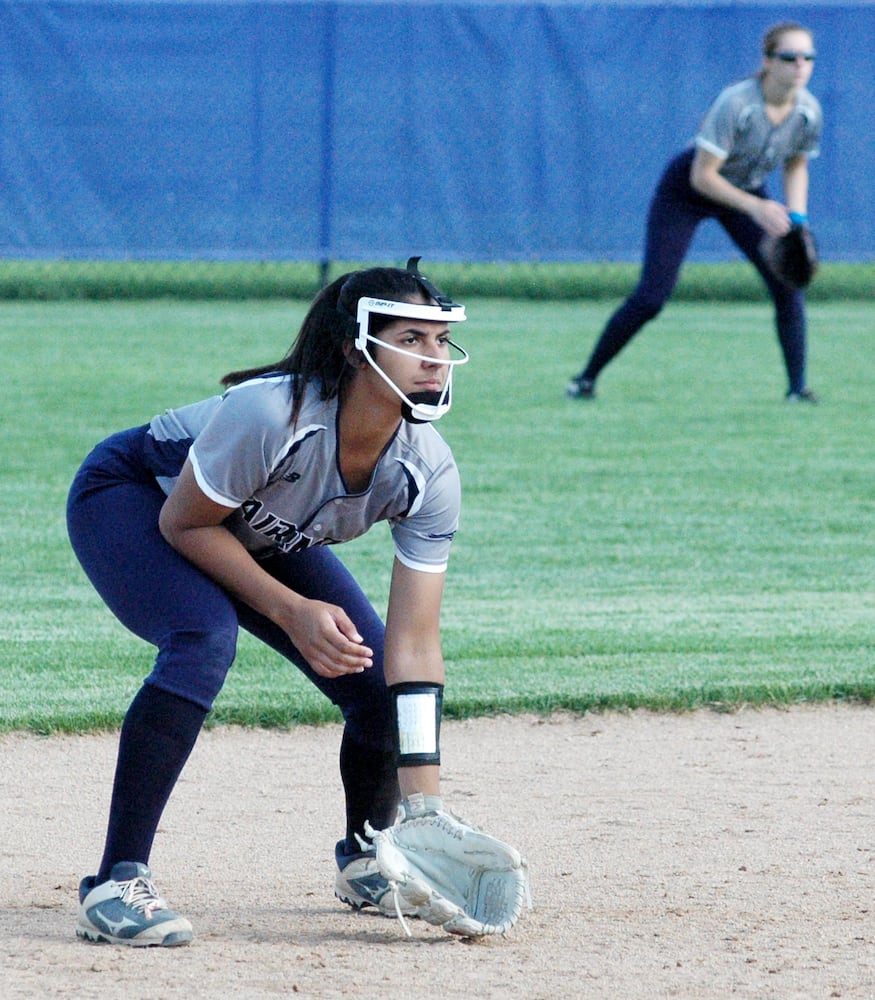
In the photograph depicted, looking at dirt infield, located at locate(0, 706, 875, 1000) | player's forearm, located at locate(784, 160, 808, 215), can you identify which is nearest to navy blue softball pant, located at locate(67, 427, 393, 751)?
dirt infield, located at locate(0, 706, 875, 1000)

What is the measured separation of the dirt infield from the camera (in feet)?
9.87

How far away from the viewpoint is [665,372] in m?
11.6

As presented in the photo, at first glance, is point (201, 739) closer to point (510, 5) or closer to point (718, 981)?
point (718, 981)

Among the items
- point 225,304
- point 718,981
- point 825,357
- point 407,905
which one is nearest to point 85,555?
point 407,905

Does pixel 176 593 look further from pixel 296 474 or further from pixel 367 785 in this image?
pixel 367 785

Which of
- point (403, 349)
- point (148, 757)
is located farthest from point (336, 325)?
point (148, 757)

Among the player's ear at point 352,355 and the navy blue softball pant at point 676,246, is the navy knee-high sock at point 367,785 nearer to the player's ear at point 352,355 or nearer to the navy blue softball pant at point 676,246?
the player's ear at point 352,355

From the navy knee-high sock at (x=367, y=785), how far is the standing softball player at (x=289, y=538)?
0.05ft

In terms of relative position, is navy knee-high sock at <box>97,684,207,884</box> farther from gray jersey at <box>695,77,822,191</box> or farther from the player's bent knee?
gray jersey at <box>695,77,822,191</box>

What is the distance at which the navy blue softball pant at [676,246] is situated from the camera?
368 inches

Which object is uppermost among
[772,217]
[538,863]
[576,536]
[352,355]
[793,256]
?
[352,355]

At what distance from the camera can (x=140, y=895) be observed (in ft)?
10.2

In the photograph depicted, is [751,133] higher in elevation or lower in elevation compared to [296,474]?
lower

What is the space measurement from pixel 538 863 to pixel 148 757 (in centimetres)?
104
